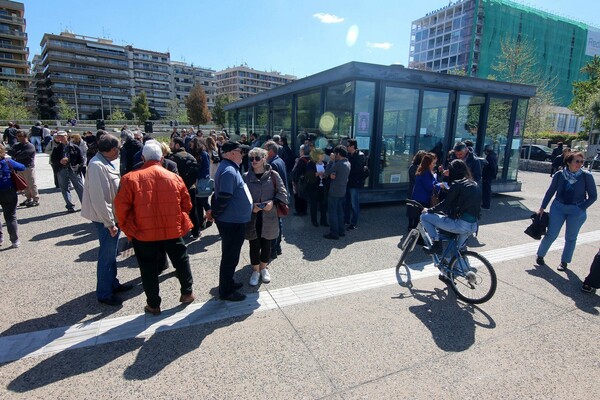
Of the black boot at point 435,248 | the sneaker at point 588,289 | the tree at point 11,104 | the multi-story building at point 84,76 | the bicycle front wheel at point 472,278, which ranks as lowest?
the sneaker at point 588,289

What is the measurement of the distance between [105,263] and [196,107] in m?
55.9

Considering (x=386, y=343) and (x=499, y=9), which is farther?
(x=499, y=9)

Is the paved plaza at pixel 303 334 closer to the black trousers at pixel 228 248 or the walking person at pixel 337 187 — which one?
the black trousers at pixel 228 248

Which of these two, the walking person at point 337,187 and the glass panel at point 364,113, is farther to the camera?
the glass panel at point 364,113

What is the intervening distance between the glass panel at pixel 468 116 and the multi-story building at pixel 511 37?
180 feet

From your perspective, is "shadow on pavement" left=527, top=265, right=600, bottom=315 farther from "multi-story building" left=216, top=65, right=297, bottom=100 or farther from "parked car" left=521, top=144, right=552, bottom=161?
"multi-story building" left=216, top=65, right=297, bottom=100

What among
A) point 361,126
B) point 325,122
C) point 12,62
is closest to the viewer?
point 361,126

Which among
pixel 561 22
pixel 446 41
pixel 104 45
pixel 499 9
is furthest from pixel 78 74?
pixel 561 22

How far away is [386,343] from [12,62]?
83163 mm

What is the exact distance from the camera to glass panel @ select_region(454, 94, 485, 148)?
31.1ft

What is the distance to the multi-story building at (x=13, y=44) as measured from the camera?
58.5 m

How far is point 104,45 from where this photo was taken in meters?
78.1

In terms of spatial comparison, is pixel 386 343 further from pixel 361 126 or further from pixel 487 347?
pixel 361 126

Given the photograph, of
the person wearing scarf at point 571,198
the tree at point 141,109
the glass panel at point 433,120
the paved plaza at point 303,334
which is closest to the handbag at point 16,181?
the paved plaza at point 303,334
